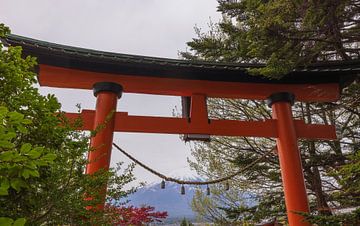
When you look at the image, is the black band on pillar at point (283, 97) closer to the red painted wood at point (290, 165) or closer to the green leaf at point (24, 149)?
the red painted wood at point (290, 165)

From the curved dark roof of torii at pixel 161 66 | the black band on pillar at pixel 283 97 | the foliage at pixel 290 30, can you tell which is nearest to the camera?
the foliage at pixel 290 30

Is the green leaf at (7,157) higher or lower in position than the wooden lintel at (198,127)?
lower

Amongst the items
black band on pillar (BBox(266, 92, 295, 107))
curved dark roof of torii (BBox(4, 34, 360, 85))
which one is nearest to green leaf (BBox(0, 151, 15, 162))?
curved dark roof of torii (BBox(4, 34, 360, 85))

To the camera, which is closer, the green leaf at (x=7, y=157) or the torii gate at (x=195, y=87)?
the green leaf at (x=7, y=157)

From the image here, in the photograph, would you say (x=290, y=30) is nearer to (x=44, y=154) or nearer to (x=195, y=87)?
(x=195, y=87)

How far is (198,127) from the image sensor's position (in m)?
4.67

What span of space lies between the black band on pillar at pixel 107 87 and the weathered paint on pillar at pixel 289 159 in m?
2.58

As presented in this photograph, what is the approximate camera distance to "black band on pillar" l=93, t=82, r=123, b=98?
4496 millimetres

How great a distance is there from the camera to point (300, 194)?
435cm

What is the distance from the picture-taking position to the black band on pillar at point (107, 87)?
14.8 ft

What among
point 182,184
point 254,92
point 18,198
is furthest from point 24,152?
point 254,92

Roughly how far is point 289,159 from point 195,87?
1.88 meters

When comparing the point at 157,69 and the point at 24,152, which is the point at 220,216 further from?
the point at 24,152

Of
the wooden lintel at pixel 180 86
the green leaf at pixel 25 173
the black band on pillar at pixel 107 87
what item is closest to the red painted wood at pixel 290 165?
the wooden lintel at pixel 180 86
